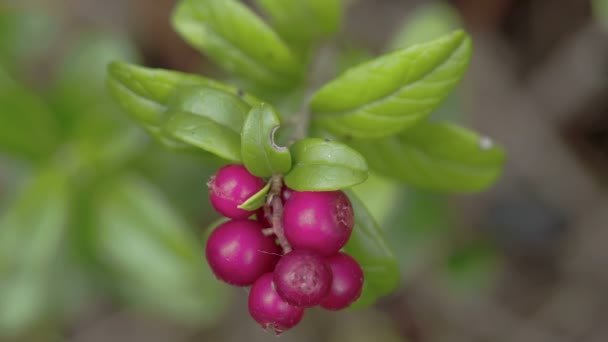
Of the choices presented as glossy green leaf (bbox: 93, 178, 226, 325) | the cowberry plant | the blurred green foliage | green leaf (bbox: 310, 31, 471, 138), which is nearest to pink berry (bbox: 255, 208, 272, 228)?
the cowberry plant

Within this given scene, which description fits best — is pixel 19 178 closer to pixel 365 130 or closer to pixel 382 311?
pixel 382 311

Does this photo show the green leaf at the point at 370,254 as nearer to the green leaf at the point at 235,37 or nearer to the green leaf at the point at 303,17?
the green leaf at the point at 235,37

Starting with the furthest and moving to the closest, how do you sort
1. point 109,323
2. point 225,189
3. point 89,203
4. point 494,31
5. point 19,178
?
point 109,323
point 494,31
point 19,178
point 89,203
point 225,189

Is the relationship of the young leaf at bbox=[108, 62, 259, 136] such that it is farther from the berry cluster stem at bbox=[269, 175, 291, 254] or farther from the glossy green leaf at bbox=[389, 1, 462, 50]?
the glossy green leaf at bbox=[389, 1, 462, 50]

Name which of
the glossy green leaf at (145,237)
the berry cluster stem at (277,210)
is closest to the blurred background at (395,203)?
the glossy green leaf at (145,237)

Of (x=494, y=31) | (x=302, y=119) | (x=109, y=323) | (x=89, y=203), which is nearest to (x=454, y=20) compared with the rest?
(x=494, y=31)

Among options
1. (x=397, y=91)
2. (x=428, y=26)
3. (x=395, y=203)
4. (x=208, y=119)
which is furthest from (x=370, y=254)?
(x=428, y=26)

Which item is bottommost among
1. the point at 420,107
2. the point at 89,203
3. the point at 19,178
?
the point at 19,178

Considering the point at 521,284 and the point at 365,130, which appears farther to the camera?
the point at 521,284
